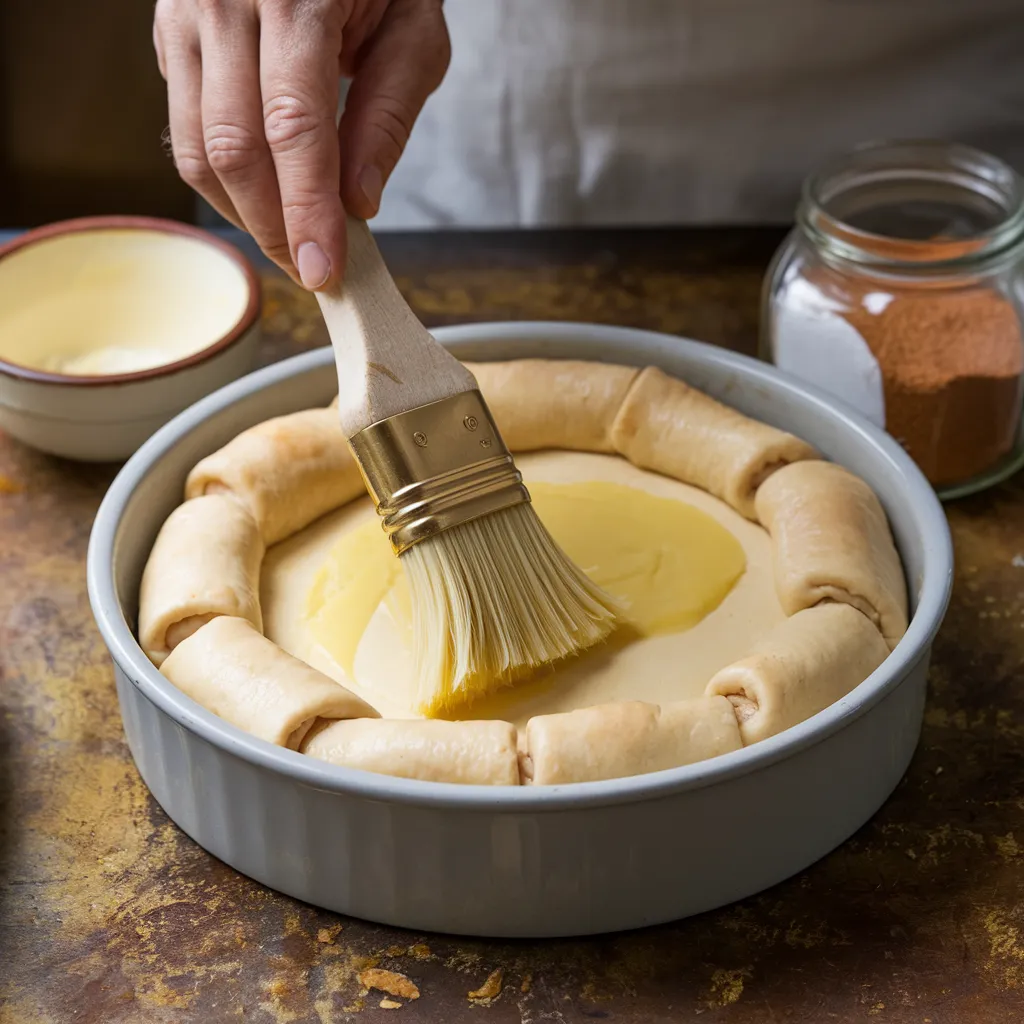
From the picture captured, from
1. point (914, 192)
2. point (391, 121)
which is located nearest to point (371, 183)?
point (391, 121)

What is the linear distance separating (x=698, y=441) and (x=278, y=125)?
1.83 ft

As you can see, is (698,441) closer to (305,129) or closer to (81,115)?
(305,129)

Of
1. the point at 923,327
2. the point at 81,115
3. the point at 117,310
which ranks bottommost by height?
the point at 81,115

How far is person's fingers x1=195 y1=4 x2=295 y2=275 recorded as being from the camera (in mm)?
1126

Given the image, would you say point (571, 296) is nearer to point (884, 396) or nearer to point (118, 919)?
point (884, 396)

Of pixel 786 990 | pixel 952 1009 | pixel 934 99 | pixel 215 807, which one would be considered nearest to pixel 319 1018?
pixel 215 807

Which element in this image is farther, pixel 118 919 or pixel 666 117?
pixel 666 117

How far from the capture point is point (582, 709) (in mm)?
1096

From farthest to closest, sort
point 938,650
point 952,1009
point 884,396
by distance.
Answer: point 884,396
point 938,650
point 952,1009

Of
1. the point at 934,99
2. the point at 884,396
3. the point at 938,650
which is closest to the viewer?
the point at 938,650

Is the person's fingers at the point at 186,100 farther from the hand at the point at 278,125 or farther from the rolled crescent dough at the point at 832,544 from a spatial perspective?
the rolled crescent dough at the point at 832,544

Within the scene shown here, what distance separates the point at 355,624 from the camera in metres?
1.25

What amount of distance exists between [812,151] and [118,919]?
138 centimetres

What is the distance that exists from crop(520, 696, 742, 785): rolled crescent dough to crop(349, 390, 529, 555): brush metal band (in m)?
0.20
